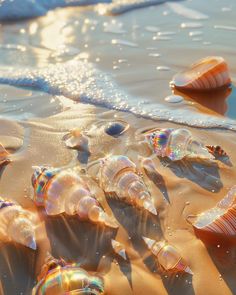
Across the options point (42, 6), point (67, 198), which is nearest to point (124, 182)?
point (67, 198)

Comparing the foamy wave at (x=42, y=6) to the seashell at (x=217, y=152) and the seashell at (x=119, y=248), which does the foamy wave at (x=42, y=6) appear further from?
the seashell at (x=119, y=248)

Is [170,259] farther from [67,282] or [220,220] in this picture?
[67,282]

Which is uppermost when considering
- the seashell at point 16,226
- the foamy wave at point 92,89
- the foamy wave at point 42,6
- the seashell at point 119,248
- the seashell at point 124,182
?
the seashell at point 124,182

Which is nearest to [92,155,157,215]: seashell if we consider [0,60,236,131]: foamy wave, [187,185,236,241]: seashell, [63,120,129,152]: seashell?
[187,185,236,241]: seashell

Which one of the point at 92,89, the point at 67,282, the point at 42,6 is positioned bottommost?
the point at 42,6

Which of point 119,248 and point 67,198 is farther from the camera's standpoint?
point 67,198

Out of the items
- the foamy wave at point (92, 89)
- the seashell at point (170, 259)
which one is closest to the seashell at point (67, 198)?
the seashell at point (170, 259)
